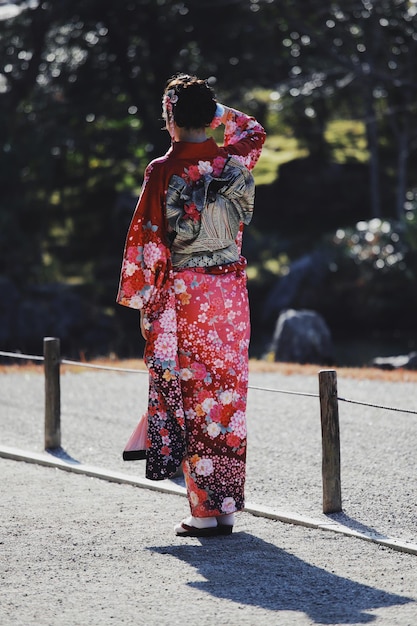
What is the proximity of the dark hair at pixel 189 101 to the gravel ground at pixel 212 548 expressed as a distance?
6.12 ft

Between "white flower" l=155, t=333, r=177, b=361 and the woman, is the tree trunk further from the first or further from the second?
"white flower" l=155, t=333, r=177, b=361

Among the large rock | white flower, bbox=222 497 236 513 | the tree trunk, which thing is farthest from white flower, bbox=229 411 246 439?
the tree trunk

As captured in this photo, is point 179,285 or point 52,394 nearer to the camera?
point 179,285

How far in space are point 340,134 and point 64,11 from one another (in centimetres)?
957

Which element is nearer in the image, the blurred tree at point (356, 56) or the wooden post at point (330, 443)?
the wooden post at point (330, 443)

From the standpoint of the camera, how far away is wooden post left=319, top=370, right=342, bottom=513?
4.98 meters

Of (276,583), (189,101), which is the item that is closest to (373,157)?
(189,101)

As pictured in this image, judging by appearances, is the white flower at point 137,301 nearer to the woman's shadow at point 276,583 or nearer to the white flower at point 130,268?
the white flower at point 130,268

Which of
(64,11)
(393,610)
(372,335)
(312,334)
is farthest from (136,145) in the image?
(393,610)

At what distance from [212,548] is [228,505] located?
0.86 feet

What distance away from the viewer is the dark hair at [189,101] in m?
4.52

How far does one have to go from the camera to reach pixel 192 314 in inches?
179

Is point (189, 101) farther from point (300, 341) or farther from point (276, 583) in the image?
point (300, 341)

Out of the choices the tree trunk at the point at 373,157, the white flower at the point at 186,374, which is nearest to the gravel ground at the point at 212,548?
the white flower at the point at 186,374
